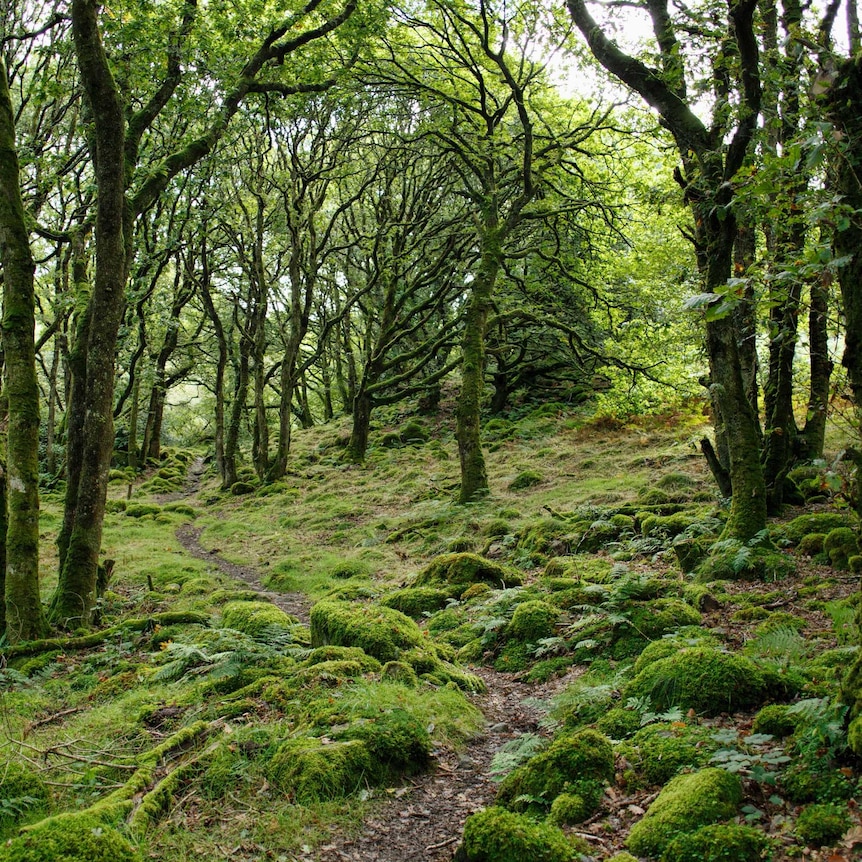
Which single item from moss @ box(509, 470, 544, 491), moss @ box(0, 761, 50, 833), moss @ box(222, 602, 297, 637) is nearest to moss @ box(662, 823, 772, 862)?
moss @ box(0, 761, 50, 833)

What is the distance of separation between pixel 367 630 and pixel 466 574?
3.29 metres

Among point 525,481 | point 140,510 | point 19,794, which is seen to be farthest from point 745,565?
point 140,510

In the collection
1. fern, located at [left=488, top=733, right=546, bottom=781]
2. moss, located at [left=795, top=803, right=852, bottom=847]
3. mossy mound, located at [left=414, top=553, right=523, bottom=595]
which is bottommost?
fern, located at [left=488, top=733, right=546, bottom=781]

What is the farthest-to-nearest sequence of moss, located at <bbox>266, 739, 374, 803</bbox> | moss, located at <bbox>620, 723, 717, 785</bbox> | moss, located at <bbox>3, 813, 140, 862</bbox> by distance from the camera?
moss, located at <bbox>266, 739, 374, 803</bbox> < moss, located at <bbox>620, 723, 717, 785</bbox> < moss, located at <bbox>3, 813, 140, 862</bbox>

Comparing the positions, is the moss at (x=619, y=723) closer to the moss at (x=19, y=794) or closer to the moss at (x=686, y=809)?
the moss at (x=686, y=809)

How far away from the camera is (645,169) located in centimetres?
1669

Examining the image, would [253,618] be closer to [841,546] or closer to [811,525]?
[841,546]

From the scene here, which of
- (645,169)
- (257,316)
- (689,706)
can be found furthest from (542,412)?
(689,706)

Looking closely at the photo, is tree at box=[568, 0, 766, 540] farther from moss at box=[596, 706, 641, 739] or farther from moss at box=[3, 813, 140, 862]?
moss at box=[3, 813, 140, 862]

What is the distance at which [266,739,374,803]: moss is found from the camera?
4.37 meters

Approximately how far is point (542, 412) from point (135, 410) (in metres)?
16.7

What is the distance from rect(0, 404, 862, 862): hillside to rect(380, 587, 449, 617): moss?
39 mm

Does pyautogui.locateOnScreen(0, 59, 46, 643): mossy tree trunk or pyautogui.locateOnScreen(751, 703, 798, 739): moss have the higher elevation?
pyautogui.locateOnScreen(0, 59, 46, 643): mossy tree trunk

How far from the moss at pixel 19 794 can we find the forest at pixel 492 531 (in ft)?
0.08
